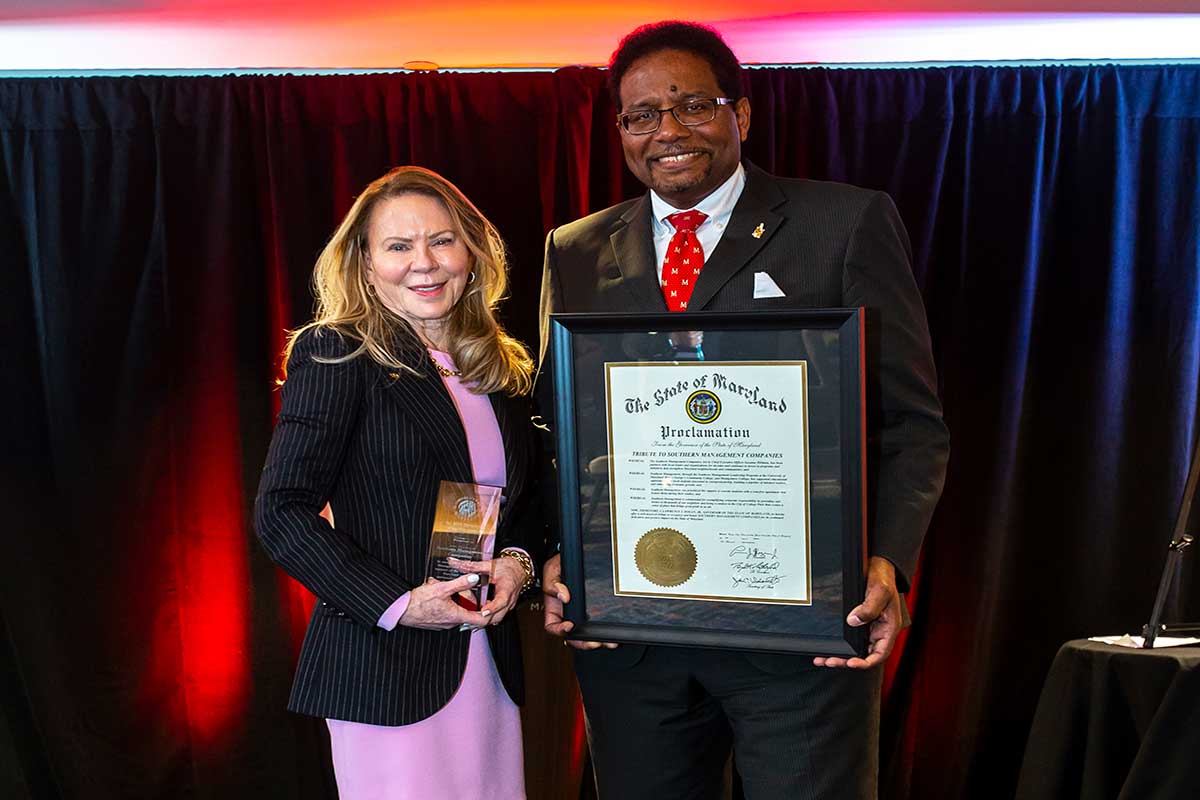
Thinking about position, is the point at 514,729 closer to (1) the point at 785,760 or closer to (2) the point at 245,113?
(1) the point at 785,760

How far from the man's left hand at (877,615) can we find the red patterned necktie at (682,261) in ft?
1.83

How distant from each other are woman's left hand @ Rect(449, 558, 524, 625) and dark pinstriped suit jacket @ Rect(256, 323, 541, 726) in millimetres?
82

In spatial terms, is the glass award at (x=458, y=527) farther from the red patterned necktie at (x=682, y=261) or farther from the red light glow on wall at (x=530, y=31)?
the red light glow on wall at (x=530, y=31)

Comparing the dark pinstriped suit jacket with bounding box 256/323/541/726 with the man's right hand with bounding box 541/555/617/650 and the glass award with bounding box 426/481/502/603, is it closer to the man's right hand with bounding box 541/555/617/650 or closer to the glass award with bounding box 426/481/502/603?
the glass award with bounding box 426/481/502/603

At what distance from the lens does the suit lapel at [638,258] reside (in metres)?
1.99

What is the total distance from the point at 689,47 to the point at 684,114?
0.12m

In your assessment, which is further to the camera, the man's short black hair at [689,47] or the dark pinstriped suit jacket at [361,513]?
the man's short black hair at [689,47]

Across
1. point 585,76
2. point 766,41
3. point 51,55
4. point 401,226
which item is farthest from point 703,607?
point 51,55

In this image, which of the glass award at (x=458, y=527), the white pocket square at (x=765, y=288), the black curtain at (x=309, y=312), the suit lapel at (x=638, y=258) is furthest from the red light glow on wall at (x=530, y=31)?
the glass award at (x=458, y=527)

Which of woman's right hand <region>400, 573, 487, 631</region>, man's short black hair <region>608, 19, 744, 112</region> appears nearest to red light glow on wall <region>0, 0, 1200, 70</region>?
man's short black hair <region>608, 19, 744, 112</region>

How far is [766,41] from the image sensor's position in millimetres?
3492

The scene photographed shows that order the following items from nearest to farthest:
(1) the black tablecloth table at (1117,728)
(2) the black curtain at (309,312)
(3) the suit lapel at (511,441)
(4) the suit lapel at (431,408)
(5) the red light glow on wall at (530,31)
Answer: (4) the suit lapel at (431,408), (3) the suit lapel at (511,441), (1) the black tablecloth table at (1117,728), (5) the red light glow on wall at (530,31), (2) the black curtain at (309,312)

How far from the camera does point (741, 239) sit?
1955 millimetres

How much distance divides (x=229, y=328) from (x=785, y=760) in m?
2.24
